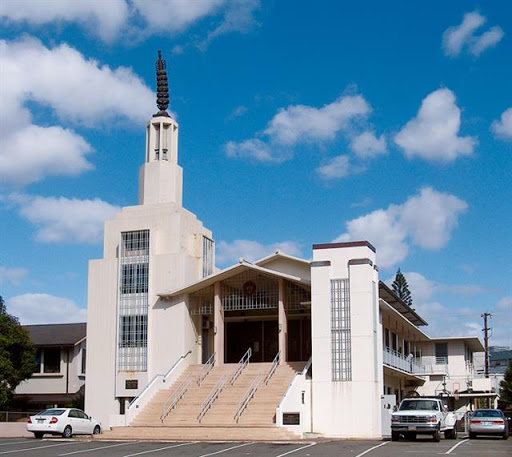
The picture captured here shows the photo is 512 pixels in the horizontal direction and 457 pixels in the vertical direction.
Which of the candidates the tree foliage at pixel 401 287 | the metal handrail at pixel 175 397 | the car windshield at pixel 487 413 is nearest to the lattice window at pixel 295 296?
the metal handrail at pixel 175 397

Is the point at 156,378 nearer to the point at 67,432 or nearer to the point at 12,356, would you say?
the point at 67,432

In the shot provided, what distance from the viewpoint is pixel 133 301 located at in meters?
38.0

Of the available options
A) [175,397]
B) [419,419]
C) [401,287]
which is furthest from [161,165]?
[401,287]

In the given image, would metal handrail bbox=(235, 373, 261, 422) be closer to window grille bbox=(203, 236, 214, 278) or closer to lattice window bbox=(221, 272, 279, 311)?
lattice window bbox=(221, 272, 279, 311)

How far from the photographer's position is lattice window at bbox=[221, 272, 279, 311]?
37.8 m

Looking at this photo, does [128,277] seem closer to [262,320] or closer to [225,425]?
[262,320]

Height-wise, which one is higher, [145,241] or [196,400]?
[145,241]

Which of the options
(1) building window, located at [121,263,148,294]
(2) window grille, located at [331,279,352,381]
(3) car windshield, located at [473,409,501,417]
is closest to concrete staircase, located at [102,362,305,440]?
(2) window grille, located at [331,279,352,381]

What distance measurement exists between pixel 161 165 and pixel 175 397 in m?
12.4

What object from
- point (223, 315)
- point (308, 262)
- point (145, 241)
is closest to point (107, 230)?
point (145, 241)

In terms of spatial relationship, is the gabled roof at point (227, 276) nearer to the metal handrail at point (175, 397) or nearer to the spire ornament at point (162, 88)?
the metal handrail at point (175, 397)

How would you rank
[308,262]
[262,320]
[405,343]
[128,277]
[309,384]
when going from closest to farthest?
1. [309,384]
2. [308,262]
3. [128,277]
4. [262,320]
5. [405,343]

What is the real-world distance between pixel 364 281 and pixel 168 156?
13.3 metres

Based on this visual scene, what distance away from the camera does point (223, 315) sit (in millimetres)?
39000
